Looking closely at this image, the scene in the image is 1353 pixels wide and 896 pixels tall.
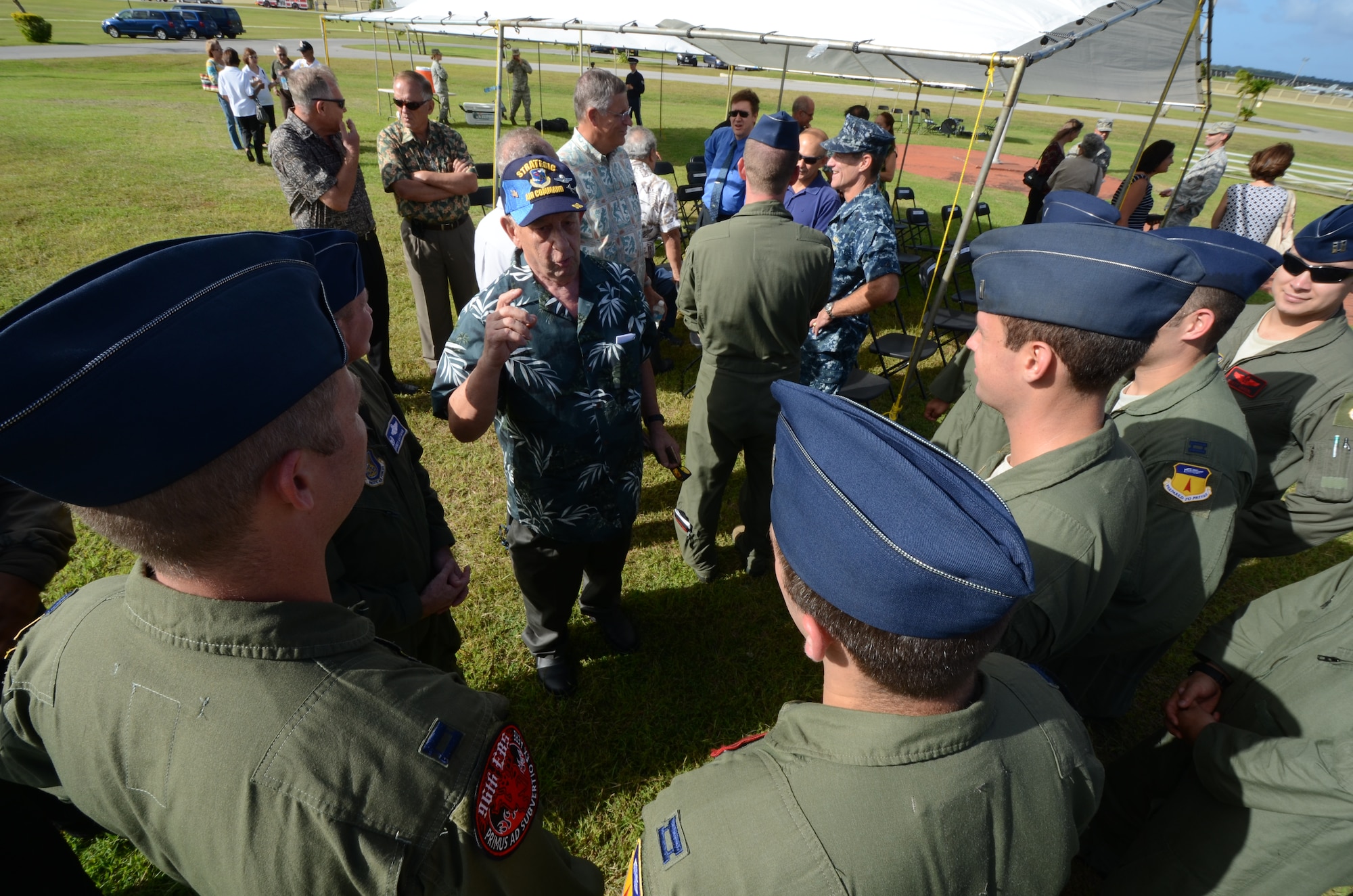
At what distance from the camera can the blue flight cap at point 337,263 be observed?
197cm

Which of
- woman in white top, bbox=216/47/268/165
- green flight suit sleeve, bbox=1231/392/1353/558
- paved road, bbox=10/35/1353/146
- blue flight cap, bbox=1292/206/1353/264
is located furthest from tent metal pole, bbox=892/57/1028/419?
paved road, bbox=10/35/1353/146

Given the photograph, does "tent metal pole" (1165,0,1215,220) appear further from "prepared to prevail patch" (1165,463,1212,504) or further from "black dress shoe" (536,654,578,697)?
"black dress shoe" (536,654,578,697)

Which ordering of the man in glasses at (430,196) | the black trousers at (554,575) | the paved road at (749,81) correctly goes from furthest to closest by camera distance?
the paved road at (749,81)
the man in glasses at (430,196)
the black trousers at (554,575)

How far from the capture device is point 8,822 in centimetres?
171

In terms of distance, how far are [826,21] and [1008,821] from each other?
5.66m

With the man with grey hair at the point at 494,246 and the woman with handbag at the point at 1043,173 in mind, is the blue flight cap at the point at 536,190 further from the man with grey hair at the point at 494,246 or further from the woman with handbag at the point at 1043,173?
the woman with handbag at the point at 1043,173

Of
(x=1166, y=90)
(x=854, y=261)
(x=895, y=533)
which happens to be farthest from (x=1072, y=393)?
(x=1166, y=90)

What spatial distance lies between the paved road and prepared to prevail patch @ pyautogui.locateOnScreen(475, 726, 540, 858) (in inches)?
1165

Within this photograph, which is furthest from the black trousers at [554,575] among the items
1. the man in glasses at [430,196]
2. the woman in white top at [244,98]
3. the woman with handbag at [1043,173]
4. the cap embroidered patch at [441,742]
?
the woman in white top at [244,98]

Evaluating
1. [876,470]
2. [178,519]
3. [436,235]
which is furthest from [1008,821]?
[436,235]

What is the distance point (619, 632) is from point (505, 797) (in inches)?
95.4

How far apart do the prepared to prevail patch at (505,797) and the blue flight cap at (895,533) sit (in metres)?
0.65

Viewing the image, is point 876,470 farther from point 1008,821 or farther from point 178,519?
point 178,519

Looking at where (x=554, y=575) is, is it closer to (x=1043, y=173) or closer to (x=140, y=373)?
(x=140, y=373)
